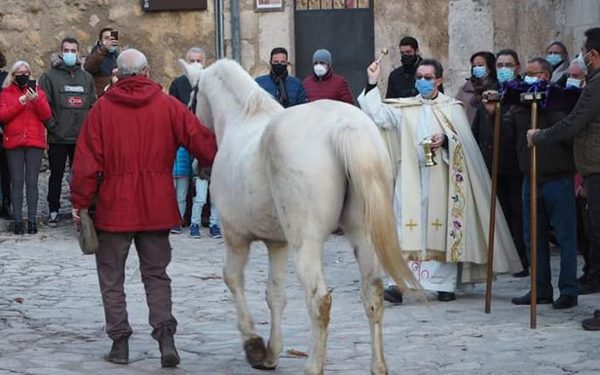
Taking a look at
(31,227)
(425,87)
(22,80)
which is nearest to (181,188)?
(31,227)

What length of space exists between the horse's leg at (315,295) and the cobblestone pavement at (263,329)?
1.76ft

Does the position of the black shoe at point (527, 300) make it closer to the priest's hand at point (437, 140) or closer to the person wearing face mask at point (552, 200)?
the person wearing face mask at point (552, 200)

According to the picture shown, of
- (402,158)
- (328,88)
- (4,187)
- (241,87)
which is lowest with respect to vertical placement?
(4,187)

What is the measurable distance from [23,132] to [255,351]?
760 cm

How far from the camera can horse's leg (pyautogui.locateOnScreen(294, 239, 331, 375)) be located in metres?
7.67

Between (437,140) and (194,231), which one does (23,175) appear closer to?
(194,231)

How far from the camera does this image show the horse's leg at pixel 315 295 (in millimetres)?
7672

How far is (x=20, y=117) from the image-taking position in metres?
15.3

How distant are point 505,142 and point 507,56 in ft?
2.44

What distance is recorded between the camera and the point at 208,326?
10.1m

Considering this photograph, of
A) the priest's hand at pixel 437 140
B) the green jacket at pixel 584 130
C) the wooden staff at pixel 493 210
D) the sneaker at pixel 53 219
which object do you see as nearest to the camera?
the green jacket at pixel 584 130

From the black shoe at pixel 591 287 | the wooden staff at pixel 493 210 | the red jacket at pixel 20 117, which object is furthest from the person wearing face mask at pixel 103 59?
the black shoe at pixel 591 287

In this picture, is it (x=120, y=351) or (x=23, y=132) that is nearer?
(x=120, y=351)

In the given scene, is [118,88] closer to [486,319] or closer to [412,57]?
[486,319]
